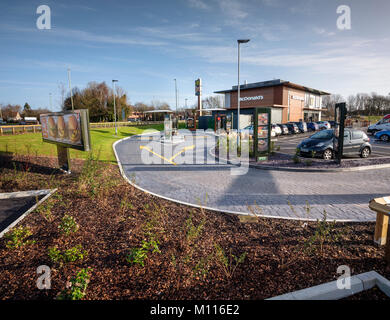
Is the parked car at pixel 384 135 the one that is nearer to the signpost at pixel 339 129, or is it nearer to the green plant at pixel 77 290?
the signpost at pixel 339 129

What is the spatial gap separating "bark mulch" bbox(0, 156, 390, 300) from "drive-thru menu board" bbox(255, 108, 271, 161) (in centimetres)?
727

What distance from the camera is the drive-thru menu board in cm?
1191

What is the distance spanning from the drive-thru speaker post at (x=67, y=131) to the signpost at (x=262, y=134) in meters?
7.85

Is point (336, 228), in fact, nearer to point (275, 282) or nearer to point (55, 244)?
point (275, 282)

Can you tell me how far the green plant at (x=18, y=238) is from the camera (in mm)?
3991

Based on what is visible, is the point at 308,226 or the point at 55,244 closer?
the point at 55,244

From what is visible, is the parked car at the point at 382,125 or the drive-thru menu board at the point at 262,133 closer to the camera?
the drive-thru menu board at the point at 262,133

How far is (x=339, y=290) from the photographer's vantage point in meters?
2.82

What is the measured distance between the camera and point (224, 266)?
3.35 meters

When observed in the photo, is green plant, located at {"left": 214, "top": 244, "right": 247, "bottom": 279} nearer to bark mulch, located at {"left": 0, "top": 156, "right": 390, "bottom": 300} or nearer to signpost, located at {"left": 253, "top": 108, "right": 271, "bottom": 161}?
bark mulch, located at {"left": 0, "top": 156, "right": 390, "bottom": 300}

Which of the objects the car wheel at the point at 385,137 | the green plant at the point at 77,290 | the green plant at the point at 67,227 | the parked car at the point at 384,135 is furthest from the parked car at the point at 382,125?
the green plant at the point at 77,290

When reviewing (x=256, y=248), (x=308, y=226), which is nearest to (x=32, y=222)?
(x=256, y=248)

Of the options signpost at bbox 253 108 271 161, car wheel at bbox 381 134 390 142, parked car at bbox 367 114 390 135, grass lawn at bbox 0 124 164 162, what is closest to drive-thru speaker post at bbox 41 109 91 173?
grass lawn at bbox 0 124 164 162

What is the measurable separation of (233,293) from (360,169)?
10003mm
